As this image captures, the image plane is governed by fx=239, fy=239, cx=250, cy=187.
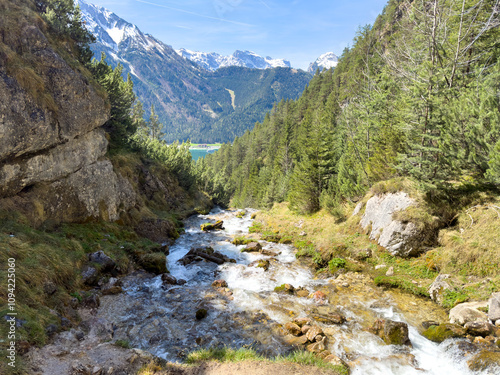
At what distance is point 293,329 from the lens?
34.2 ft

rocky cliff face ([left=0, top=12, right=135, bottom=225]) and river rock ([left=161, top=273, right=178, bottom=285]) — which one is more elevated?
rocky cliff face ([left=0, top=12, right=135, bottom=225])

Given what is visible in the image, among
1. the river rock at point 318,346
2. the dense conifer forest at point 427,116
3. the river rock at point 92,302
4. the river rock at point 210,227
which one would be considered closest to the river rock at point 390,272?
the dense conifer forest at point 427,116

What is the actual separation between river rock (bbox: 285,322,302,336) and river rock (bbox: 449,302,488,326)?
666 centimetres

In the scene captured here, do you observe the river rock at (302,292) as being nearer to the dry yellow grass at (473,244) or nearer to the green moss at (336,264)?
the green moss at (336,264)

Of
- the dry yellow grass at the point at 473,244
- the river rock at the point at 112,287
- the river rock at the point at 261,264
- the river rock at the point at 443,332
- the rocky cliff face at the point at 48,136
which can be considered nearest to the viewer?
the river rock at the point at 443,332

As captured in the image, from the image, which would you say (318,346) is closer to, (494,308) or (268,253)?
(494,308)

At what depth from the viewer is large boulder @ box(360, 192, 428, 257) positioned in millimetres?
15501

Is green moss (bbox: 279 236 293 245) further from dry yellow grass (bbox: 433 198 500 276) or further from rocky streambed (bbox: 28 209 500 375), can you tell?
dry yellow grass (bbox: 433 198 500 276)

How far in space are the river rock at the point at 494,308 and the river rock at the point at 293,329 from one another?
768cm

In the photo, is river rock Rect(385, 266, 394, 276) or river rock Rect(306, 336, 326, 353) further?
river rock Rect(385, 266, 394, 276)

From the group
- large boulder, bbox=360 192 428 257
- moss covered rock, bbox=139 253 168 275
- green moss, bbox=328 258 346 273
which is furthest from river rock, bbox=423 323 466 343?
moss covered rock, bbox=139 253 168 275

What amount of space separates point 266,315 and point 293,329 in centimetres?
171

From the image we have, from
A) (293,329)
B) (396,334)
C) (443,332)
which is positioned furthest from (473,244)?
(293,329)

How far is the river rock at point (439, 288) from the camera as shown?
1188cm
